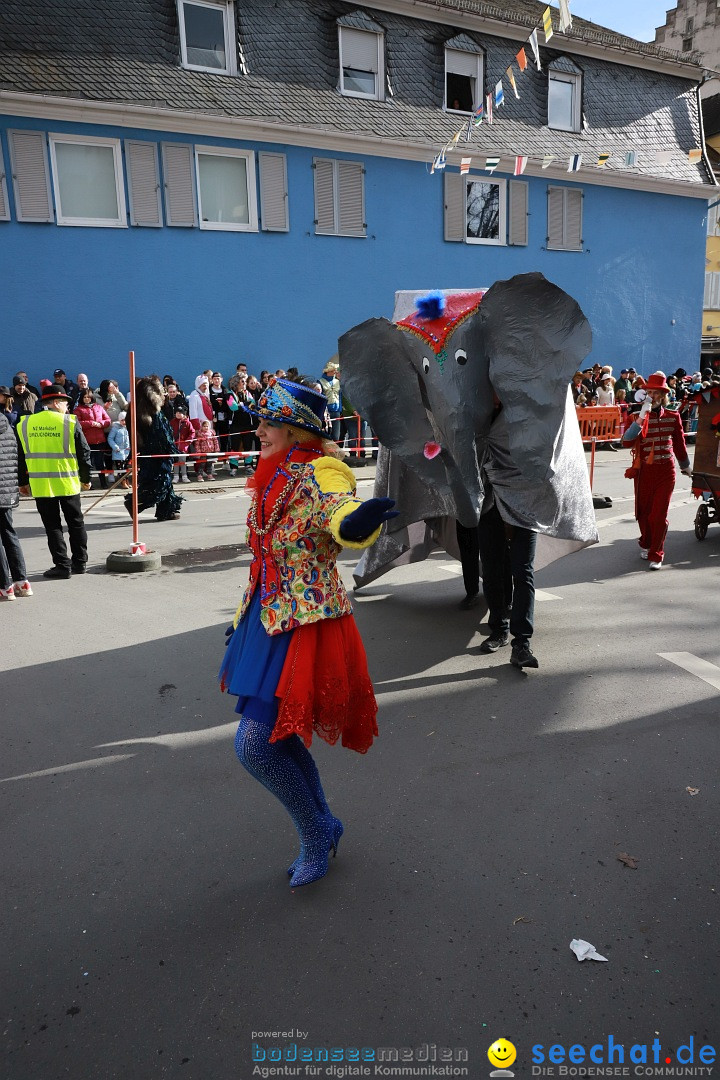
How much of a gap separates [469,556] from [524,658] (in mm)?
1599

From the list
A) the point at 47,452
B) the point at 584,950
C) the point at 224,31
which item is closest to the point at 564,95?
the point at 224,31

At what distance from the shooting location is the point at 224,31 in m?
16.6

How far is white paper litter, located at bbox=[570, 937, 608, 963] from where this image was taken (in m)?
2.85

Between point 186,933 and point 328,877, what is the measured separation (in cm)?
60

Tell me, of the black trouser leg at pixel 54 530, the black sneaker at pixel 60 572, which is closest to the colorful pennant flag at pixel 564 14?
the black trouser leg at pixel 54 530

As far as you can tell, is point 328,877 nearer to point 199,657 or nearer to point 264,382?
point 199,657

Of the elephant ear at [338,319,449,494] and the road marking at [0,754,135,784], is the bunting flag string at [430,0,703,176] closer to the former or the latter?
the elephant ear at [338,319,449,494]

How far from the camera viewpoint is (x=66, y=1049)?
253 centimetres

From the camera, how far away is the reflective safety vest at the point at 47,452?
318 inches

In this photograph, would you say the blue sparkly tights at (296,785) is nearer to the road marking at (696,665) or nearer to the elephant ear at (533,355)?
the elephant ear at (533,355)

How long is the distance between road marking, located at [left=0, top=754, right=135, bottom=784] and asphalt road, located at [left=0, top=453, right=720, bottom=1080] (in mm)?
23

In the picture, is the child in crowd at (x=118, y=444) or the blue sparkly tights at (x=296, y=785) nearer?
the blue sparkly tights at (x=296, y=785)

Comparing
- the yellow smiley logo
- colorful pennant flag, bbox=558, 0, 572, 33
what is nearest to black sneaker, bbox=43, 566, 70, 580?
the yellow smiley logo

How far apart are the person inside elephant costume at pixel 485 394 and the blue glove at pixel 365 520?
8.10 ft
